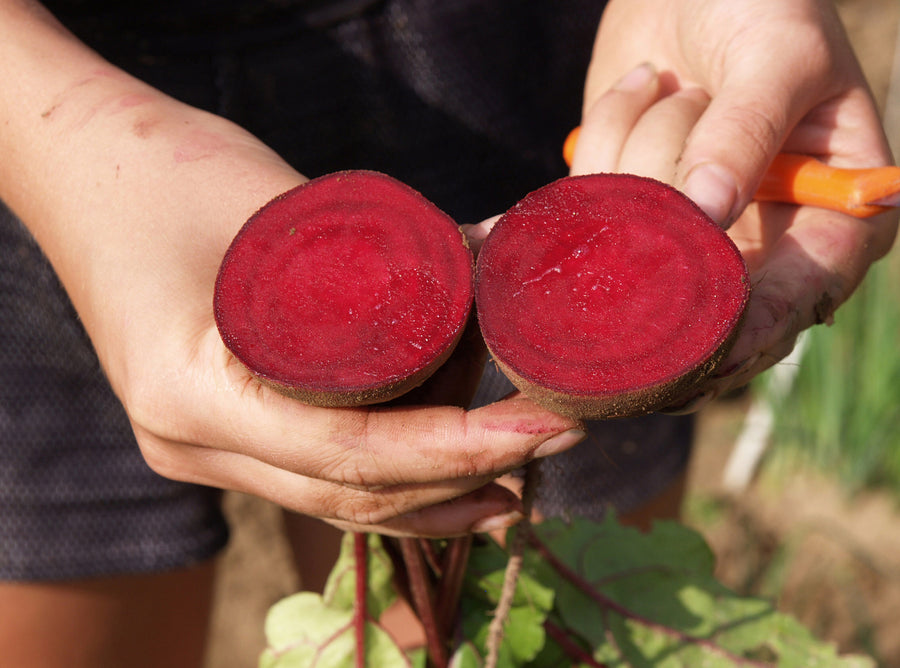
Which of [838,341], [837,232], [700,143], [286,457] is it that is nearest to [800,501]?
[838,341]

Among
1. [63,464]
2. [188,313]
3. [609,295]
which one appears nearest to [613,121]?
[609,295]

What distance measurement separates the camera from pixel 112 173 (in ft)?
4.07

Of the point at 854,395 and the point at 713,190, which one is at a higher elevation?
the point at 713,190

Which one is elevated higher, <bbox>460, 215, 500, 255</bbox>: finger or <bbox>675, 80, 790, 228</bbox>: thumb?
<bbox>675, 80, 790, 228</bbox>: thumb

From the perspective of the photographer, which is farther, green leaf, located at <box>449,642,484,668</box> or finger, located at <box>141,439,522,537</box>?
green leaf, located at <box>449,642,484,668</box>

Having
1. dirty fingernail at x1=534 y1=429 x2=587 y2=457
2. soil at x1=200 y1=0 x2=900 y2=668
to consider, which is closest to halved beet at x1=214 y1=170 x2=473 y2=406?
dirty fingernail at x1=534 y1=429 x2=587 y2=457

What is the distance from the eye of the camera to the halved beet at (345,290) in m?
0.99

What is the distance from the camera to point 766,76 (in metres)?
1.32

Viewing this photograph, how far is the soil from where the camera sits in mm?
3090

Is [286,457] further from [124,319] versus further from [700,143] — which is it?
[700,143]

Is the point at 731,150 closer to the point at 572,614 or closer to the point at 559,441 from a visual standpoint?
the point at 559,441

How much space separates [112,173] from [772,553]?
10.0ft

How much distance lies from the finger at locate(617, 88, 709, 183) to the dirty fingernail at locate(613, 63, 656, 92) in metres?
0.06

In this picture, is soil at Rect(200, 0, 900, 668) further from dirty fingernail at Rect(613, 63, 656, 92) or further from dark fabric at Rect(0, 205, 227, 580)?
dirty fingernail at Rect(613, 63, 656, 92)
